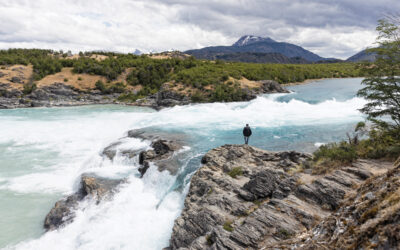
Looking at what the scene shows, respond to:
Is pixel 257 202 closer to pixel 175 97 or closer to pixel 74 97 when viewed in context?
pixel 175 97

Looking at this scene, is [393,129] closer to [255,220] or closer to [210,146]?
[255,220]

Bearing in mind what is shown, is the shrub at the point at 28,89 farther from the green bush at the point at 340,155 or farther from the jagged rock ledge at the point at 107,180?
the green bush at the point at 340,155

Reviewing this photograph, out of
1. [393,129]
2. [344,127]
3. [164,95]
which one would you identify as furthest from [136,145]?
[164,95]

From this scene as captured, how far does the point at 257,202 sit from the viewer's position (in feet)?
34.0

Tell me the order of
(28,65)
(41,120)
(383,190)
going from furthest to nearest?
1. (28,65)
2. (41,120)
3. (383,190)

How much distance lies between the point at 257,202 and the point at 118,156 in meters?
13.2

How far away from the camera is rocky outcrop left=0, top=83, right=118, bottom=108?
4422cm

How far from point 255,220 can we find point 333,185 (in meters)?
3.05

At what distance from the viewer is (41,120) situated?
33.9 m

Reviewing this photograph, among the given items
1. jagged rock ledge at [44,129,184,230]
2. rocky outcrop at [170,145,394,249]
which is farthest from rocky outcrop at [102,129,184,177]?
rocky outcrop at [170,145,394,249]

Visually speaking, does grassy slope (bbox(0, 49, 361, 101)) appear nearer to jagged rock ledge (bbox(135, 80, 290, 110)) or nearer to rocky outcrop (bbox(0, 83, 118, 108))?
jagged rock ledge (bbox(135, 80, 290, 110))

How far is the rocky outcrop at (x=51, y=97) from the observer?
4422 cm

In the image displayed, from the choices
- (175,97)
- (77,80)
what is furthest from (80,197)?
(77,80)

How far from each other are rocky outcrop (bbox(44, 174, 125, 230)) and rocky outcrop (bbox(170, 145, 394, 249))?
18.4 feet
